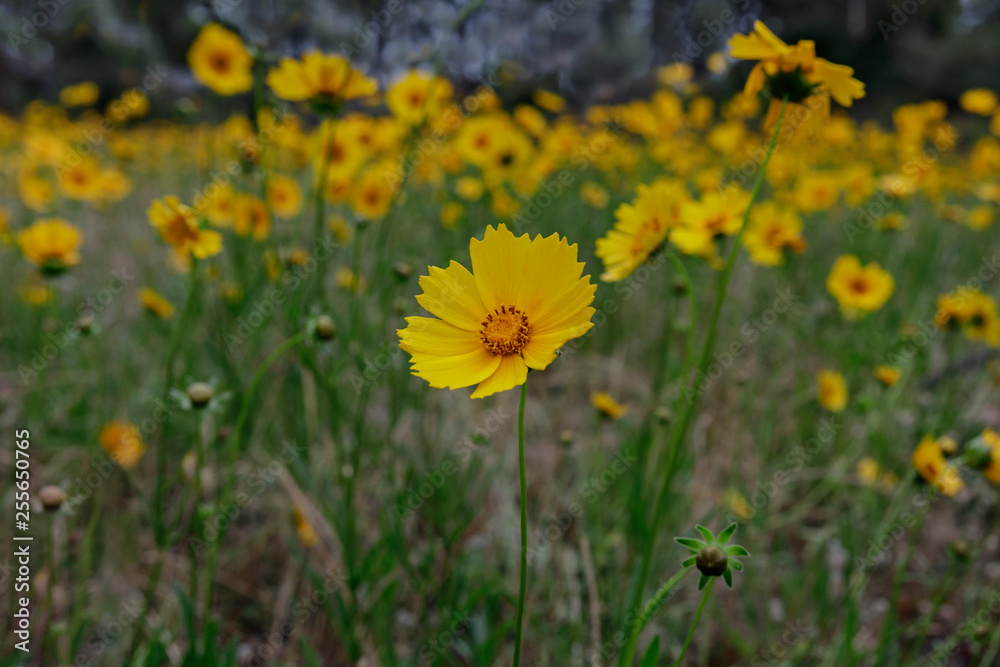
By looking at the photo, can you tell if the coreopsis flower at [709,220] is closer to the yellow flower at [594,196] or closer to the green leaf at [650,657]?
the green leaf at [650,657]

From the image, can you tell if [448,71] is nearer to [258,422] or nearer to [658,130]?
[658,130]

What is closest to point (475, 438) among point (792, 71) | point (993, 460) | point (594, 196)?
point (792, 71)

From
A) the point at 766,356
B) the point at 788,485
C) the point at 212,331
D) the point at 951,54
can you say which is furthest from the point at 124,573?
the point at 951,54

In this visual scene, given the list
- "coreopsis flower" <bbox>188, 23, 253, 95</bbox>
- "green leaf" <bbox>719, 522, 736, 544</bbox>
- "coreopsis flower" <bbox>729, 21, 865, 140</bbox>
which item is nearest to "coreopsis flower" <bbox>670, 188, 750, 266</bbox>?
"coreopsis flower" <bbox>729, 21, 865, 140</bbox>

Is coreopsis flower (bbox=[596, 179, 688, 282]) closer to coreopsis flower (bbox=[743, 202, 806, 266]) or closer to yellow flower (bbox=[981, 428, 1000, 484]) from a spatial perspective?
yellow flower (bbox=[981, 428, 1000, 484])

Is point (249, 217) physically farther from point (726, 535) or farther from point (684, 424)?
point (726, 535)

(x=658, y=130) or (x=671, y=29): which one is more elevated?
(x=671, y=29)
